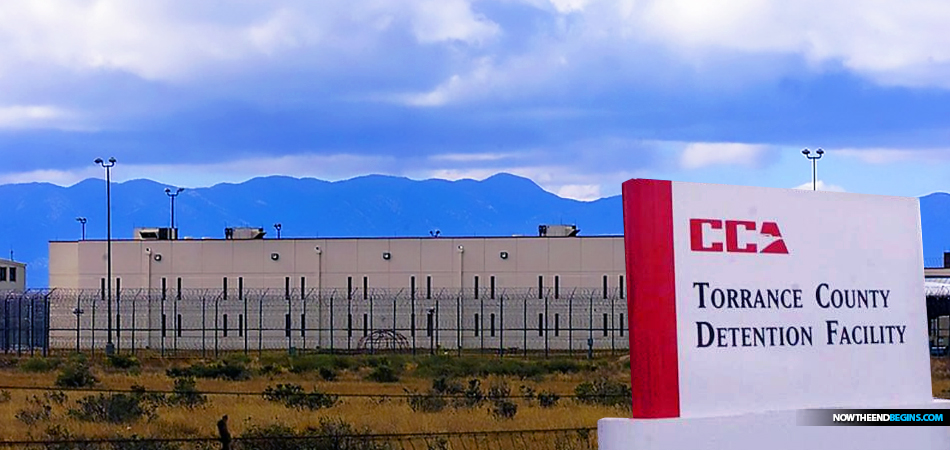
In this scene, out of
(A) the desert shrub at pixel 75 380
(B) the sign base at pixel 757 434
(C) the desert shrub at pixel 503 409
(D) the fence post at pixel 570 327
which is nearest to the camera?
(B) the sign base at pixel 757 434

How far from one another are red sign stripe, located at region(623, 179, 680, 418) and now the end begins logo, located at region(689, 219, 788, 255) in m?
0.38

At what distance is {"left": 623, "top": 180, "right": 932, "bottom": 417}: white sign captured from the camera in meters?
10.1

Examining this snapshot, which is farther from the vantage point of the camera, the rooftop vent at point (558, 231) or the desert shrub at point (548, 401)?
the rooftop vent at point (558, 231)

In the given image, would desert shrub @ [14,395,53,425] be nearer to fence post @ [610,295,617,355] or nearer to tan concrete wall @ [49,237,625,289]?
fence post @ [610,295,617,355]

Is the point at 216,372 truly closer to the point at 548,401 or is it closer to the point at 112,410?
the point at 548,401

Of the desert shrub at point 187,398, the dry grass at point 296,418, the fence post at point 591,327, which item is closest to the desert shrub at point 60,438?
the dry grass at point 296,418

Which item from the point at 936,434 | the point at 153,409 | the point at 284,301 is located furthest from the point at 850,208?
the point at 284,301

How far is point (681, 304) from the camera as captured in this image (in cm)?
1023

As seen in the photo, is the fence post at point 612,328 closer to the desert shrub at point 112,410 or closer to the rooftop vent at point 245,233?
the rooftop vent at point 245,233

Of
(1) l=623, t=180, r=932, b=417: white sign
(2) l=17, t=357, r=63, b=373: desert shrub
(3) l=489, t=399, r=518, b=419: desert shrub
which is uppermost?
(1) l=623, t=180, r=932, b=417: white sign

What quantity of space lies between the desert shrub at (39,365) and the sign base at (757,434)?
35633 millimetres

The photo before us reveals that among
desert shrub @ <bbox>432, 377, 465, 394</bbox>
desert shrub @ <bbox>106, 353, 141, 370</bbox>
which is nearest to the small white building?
desert shrub @ <bbox>106, 353, 141, 370</bbox>

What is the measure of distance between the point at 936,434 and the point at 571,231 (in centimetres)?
6245

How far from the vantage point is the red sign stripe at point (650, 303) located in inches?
396
